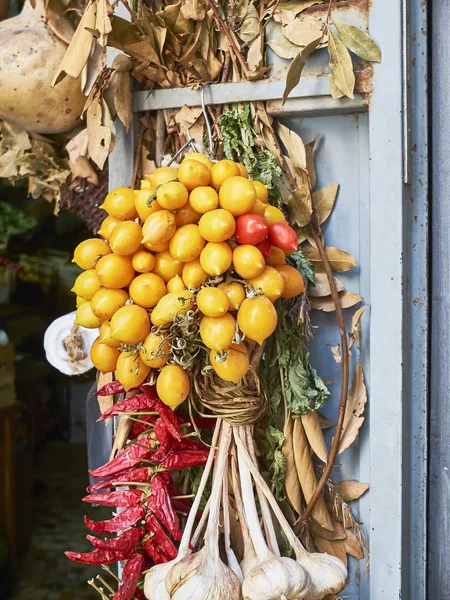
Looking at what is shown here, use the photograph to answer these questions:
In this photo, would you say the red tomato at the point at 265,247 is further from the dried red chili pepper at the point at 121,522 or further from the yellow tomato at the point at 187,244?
the dried red chili pepper at the point at 121,522

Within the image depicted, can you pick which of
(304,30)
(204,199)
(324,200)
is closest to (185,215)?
(204,199)

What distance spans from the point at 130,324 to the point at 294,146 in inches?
21.9

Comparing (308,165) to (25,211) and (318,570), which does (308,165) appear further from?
(25,211)

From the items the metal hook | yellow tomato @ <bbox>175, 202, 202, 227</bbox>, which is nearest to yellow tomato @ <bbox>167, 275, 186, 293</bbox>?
yellow tomato @ <bbox>175, 202, 202, 227</bbox>

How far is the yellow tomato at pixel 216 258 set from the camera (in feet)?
3.83

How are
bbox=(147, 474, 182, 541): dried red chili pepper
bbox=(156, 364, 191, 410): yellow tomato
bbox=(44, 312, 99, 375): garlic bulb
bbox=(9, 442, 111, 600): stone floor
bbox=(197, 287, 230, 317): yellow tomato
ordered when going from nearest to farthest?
1. bbox=(197, 287, 230, 317): yellow tomato
2. bbox=(156, 364, 191, 410): yellow tomato
3. bbox=(147, 474, 182, 541): dried red chili pepper
4. bbox=(44, 312, 99, 375): garlic bulb
5. bbox=(9, 442, 111, 600): stone floor

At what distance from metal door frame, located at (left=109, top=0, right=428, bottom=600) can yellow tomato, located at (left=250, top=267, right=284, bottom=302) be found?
279mm

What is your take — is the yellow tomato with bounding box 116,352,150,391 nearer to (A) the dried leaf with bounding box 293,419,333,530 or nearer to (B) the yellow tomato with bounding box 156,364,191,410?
(B) the yellow tomato with bounding box 156,364,191,410

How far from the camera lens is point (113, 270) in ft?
4.02

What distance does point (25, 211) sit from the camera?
3133mm

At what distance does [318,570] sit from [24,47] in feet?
4.77

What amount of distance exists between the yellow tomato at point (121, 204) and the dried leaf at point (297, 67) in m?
0.38

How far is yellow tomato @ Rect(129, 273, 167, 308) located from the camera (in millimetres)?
1225

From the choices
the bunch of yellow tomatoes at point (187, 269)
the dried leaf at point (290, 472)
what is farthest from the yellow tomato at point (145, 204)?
the dried leaf at point (290, 472)
